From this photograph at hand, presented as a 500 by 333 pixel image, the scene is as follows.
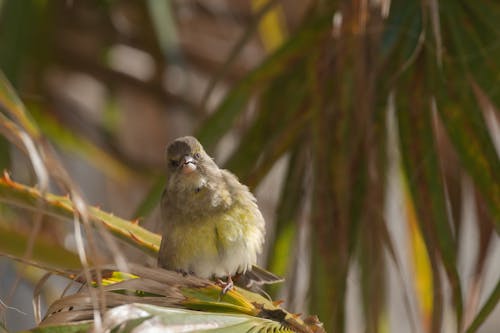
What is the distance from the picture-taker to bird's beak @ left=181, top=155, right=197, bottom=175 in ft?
8.77

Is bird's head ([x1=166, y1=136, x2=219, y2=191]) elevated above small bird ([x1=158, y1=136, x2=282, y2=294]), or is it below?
above

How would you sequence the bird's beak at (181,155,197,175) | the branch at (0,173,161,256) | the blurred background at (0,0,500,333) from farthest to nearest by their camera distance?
the bird's beak at (181,155,197,175)
the blurred background at (0,0,500,333)
the branch at (0,173,161,256)

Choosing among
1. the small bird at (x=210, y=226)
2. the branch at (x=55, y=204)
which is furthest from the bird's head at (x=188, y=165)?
the branch at (x=55, y=204)

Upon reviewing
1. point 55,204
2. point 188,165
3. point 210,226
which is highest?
point 188,165

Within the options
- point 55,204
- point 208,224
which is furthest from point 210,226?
point 55,204

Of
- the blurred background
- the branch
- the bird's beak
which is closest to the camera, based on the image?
the branch

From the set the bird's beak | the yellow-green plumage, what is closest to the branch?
the yellow-green plumage

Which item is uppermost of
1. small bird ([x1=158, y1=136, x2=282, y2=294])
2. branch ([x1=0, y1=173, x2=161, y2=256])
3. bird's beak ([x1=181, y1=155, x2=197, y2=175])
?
bird's beak ([x1=181, y1=155, x2=197, y2=175])

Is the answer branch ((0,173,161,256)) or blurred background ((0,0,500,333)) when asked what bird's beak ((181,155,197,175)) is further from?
branch ((0,173,161,256))

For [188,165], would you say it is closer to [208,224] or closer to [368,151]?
[208,224]

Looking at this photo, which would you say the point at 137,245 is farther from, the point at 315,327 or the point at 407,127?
the point at 407,127

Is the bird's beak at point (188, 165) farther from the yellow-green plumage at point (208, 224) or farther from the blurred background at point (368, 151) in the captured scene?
the blurred background at point (368, 151)

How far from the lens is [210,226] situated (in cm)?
257

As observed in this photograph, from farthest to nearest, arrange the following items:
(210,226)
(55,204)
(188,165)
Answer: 1. (188,165)
2. (210,226)
3. (55,204)
